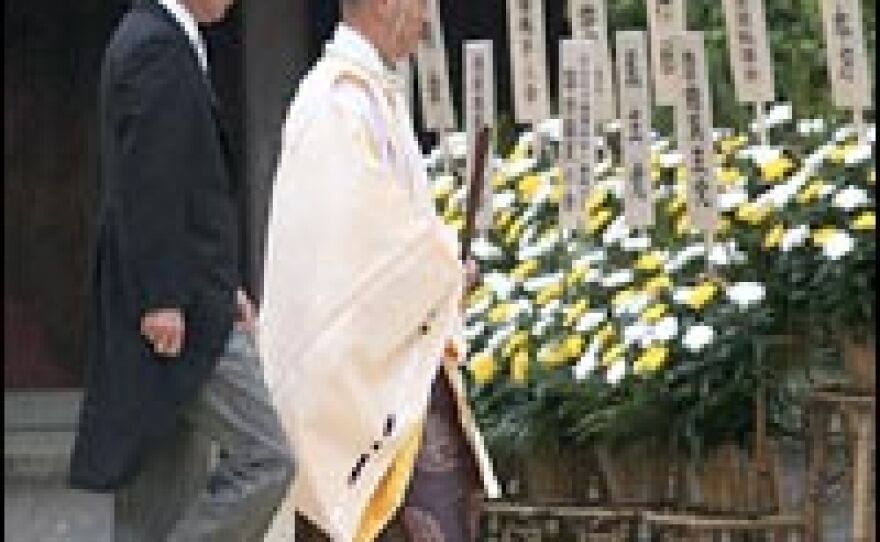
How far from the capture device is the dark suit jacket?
4957 millimetres

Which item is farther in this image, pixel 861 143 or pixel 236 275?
pixel 861 143

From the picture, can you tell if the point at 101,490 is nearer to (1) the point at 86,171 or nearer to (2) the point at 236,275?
(2) the point at 236,275

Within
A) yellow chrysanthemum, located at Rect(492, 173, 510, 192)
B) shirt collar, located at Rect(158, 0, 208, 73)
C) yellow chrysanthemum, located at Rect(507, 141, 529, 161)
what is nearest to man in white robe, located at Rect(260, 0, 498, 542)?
shirt collar, located at Rect(158, 0, 208, 73)

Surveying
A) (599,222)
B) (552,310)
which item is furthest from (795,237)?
(599,222)

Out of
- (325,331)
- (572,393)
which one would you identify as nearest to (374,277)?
(325,331)

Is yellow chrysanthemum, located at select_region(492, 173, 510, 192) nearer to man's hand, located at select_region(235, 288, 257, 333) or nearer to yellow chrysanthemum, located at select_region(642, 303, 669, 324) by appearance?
yellow chrysanthemum, located at select_region(642, 303, 669, 324)

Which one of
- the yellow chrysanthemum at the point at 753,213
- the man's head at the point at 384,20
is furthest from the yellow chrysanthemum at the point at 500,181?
the man's head at the point at 384,20

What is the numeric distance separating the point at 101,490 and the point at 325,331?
2.07 feet

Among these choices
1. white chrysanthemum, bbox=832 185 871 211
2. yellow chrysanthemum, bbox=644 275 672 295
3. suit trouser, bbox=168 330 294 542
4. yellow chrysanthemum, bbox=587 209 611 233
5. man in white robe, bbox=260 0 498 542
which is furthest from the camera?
yellow chrysanthemum, bbox=587 209 611 233

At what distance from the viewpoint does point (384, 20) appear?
5.45m

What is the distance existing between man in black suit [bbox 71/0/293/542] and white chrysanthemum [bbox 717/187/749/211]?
4.88ft

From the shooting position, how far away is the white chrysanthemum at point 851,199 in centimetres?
570

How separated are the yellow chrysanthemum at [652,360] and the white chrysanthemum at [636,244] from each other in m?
0.50

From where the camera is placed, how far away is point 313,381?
5.35 meters
